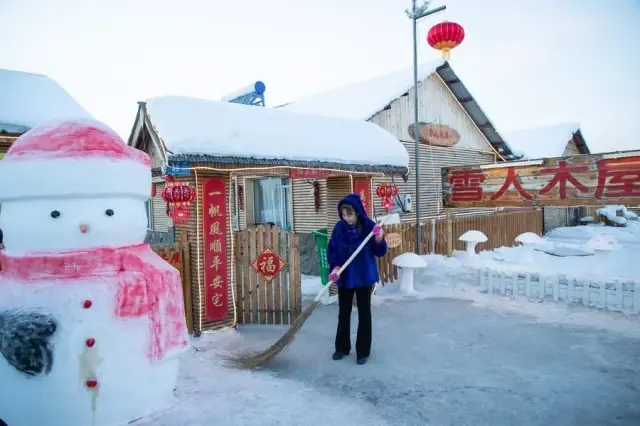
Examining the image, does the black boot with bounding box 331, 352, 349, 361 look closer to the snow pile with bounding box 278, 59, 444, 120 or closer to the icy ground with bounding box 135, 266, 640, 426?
the icy ground with bounding box 135, 266, 640, 426

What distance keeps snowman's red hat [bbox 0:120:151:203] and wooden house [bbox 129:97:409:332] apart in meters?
2.11

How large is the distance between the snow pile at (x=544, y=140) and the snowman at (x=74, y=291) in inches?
830

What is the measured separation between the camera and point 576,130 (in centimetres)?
2461

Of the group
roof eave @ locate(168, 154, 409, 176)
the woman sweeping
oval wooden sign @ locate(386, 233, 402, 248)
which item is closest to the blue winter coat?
the woman sweeping

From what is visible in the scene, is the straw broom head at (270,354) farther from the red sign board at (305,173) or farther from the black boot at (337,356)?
the red sign board at (305,173)

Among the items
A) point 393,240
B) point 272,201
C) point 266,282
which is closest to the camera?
point 266,282

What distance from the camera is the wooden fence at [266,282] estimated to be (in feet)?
22.4

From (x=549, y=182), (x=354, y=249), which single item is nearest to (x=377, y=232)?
(x=354, y=249)

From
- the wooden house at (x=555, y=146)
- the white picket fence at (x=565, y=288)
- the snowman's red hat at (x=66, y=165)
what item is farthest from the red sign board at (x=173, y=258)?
the wooden house at (x=555, y=146)

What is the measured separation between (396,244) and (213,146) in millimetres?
4420

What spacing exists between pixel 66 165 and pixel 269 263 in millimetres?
3890

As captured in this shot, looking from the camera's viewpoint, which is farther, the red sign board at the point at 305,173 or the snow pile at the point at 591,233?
the snow pile at the point at 591,233

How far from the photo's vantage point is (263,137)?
6.81 metres

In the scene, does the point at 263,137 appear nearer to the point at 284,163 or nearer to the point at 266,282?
the point at 284,163
